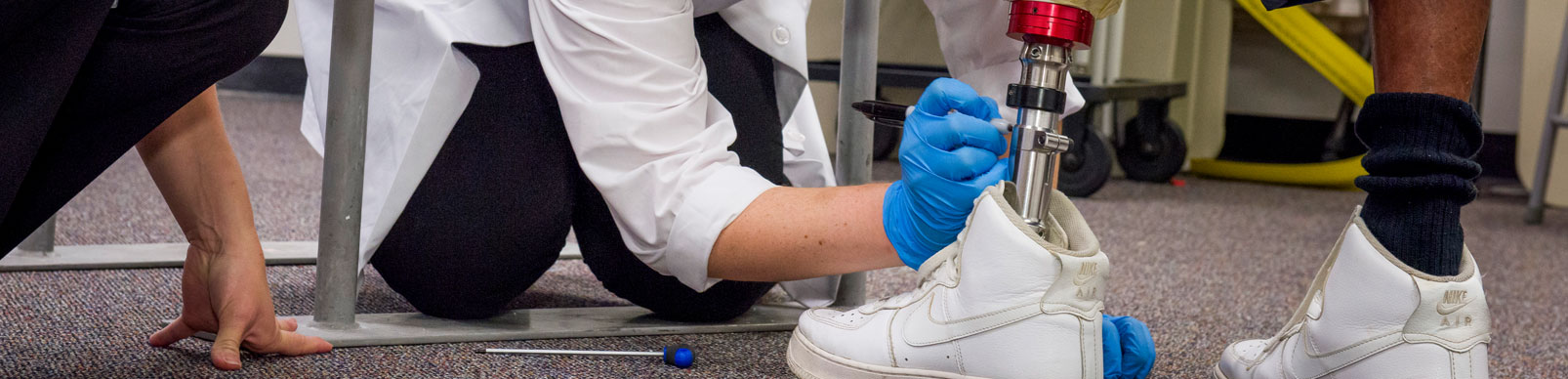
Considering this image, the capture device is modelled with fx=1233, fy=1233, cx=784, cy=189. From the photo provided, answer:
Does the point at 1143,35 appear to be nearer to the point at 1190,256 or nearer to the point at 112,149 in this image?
the point at 1190,256

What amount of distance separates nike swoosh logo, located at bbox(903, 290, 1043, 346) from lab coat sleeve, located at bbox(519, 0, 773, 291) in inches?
5.3

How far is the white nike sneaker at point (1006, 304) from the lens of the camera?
594 mm

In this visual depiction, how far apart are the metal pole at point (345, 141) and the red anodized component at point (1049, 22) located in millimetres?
398

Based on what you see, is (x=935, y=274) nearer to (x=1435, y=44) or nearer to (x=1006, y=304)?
(x=1006, y=304)

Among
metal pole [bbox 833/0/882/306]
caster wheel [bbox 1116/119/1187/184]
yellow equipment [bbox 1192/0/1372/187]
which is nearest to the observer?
metal pole [bbox 833/0/882/306]

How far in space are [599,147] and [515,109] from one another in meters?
0.12

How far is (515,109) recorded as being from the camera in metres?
0.85

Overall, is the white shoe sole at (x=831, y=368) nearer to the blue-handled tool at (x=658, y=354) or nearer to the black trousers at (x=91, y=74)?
the blue-handled tool at (x=658, y=354)

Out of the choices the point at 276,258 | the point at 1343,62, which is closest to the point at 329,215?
the point at 276,258

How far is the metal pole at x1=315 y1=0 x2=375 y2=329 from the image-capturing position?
29.4 inches

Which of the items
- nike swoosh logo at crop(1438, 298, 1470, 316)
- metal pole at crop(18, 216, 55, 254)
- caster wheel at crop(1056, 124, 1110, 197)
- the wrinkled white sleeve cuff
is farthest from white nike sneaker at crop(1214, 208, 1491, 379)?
caster wheel at crop(1056, 124, 1110, 197)

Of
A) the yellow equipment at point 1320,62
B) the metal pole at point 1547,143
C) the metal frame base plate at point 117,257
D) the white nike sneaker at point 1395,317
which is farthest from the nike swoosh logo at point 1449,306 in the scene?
the yellow equipment at point 1320,62

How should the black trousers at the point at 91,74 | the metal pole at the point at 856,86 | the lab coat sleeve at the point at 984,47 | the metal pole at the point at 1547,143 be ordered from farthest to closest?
1. the metal pole at the point at 1547,143
2. the metal pole at the point at 856,86
3. the lab coat sleeve at the point at 984,47
4. the black trousers at the point at 91,74

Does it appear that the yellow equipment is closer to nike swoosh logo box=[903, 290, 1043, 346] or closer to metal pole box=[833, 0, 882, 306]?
metal pole box=[833, 0, 882, 306]
